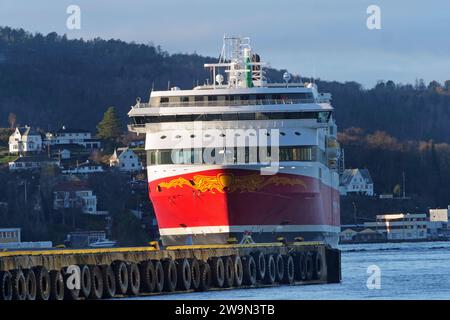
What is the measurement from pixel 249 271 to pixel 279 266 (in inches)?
131

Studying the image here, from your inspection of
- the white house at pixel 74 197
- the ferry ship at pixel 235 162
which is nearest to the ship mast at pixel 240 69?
the ferry ship at pixel 235 162

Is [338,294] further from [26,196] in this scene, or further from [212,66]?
[26,196]

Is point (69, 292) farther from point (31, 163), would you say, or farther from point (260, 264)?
point (31, 163)

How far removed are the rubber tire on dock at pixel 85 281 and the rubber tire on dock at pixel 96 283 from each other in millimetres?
229

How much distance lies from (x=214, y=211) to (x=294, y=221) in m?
3.99

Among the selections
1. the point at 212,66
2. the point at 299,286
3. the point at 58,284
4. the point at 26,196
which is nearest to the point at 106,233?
the point at 26,196

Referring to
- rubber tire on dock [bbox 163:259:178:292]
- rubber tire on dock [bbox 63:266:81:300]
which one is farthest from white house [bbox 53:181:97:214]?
rubber tire on dock [bbox 63:266:81:300]

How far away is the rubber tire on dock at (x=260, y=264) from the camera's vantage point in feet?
221

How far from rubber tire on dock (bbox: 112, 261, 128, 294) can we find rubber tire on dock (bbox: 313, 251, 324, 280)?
15.3m

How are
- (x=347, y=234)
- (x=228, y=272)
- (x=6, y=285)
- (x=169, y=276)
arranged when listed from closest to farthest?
1. (x=6, y=285)
2. (x=169, y=276)
3. (x=228, y=272)
4. (x=347, y=234)

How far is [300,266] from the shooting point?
233 feet

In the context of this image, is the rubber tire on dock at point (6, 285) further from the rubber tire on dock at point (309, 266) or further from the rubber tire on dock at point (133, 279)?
the rubber tire on dock at point (309, 266)

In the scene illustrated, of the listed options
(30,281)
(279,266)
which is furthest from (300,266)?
(30,281)
